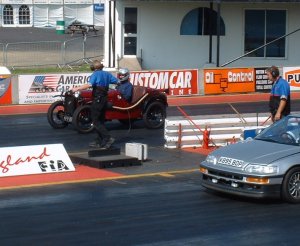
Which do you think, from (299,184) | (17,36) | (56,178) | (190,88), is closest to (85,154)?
(56,178)

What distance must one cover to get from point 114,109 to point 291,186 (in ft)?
29.3

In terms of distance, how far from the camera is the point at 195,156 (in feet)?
54.9

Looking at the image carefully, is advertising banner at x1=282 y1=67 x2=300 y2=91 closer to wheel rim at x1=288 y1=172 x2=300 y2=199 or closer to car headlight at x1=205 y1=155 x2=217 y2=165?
car headlight at x1=205 y1=155 x2=217 y2=165

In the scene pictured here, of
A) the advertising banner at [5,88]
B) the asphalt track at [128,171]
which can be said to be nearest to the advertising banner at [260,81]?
the advertising banner at [5,88]

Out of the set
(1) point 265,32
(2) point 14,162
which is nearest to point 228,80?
(1) point 265,32

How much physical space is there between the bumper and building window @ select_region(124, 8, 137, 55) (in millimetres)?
26093

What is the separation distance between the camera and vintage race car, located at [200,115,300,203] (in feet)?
38.3

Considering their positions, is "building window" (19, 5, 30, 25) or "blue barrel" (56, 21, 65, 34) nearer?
"blue barrel" (56, 21, 65, 34)

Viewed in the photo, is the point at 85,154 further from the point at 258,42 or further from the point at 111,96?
the point at 258,42

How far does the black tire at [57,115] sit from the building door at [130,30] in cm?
1715

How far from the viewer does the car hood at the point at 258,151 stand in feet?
39.0

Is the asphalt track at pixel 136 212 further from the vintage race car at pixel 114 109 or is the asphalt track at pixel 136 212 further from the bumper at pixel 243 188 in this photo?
the vintage race car at pixel 114 109

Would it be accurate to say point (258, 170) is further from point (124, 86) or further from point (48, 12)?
point (48, 12)

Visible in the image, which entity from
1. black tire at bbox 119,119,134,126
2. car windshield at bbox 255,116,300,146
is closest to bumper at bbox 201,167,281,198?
car windshield at bbox 255,116,300,146
